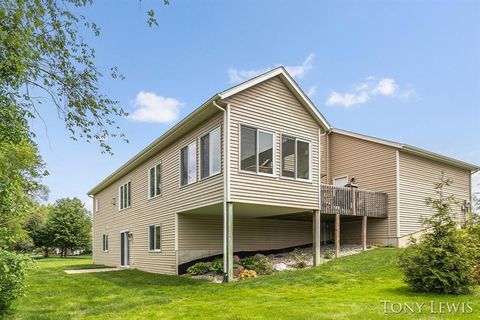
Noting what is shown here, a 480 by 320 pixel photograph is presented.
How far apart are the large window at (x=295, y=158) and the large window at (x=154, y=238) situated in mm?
6368

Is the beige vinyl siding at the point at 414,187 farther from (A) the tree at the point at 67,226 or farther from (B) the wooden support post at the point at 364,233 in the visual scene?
(A) the tree at the point at 67,226

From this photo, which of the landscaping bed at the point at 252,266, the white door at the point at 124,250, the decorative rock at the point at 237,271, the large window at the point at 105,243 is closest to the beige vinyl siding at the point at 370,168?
the landscaping bed at the point at 252,266

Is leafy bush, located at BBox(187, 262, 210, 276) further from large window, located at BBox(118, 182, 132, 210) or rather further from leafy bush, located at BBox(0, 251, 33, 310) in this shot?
large window, located at BBox(118, 182, 132, 210)

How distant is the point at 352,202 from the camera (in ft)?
52.7

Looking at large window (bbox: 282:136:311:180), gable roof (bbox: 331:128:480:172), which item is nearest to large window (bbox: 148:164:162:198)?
large window (bbox: 282:136:311:180)

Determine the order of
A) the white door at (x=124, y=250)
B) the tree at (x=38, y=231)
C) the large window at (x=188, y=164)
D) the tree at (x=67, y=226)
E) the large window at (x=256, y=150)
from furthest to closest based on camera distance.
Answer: the tree at (x=38, y=231), the tree at (x=67, y=226), the white door at (x=124, y=250), the large window at (x=188, y=164), the large window at (x=256, y=150)

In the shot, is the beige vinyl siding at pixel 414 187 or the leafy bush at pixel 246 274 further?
the beige vinyl siding at pixel 414 187

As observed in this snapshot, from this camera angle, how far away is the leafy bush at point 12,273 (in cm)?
654

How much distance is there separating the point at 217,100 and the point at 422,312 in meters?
7.52

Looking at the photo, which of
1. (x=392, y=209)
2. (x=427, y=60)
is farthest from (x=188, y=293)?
(x=427, y=60)

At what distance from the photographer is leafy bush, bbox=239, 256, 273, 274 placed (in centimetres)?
1263

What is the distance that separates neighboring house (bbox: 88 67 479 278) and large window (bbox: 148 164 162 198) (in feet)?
0.15

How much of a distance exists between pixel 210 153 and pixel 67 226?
124 feet

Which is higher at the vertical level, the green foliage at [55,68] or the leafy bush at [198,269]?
the green foliage at [55,68]
